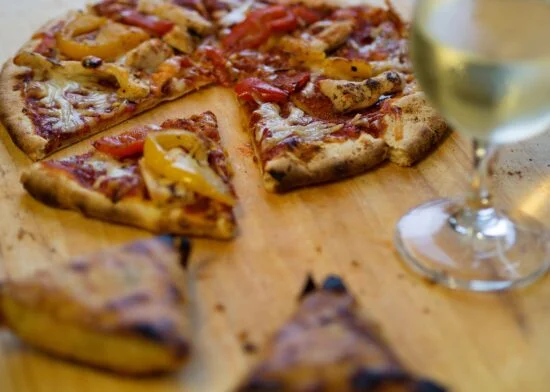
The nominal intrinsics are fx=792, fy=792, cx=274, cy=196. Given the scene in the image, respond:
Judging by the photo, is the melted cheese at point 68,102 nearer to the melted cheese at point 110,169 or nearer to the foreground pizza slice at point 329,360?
the melted cheese at point 110,169

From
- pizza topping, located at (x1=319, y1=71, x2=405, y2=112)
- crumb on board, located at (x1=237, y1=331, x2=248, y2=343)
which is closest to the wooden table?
crumb on board, located at (x1=237, y1=331, x2=248, y2=343)

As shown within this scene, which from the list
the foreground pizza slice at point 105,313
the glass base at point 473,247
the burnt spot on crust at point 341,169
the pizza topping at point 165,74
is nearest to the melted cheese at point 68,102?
the pizza topping at point 165,74

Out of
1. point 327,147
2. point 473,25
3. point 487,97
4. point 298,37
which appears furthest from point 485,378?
point 298,37

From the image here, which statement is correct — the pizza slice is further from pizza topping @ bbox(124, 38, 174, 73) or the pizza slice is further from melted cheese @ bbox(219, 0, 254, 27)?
melted cheese @ bbox(219, 0, 254, 27)

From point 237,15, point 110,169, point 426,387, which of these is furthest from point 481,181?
point 237,15

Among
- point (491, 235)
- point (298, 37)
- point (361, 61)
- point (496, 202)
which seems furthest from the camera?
point (298, 37)

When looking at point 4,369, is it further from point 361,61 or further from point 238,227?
point 361,61
